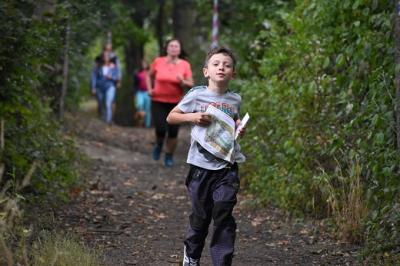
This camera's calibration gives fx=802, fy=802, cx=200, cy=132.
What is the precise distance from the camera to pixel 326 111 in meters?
7.69

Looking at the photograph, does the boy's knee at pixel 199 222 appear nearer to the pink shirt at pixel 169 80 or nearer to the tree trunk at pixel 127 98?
the pink shirt at pixel 169 80

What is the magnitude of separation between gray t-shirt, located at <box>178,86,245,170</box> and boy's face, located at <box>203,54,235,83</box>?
12 cm

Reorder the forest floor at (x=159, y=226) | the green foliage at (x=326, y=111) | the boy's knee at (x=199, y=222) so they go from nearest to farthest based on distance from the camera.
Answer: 1. the boy's knee at (x=199, y=222)
2. the green foliage at (x=326, y=111)
3. the forest floor at (x=159, y=226)

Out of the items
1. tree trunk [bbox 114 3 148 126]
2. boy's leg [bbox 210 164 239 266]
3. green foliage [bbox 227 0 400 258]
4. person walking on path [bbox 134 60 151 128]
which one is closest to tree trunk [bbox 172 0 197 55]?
person walking on path [bbox 134 60 151 128]

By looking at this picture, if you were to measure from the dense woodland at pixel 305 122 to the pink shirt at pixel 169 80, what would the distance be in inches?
47.0

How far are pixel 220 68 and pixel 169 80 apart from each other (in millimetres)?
6110

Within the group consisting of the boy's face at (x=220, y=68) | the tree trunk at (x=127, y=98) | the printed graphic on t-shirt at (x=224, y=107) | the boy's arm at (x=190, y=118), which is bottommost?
the tree trunk at (x=127, y=98)

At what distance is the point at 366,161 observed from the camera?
240 inches

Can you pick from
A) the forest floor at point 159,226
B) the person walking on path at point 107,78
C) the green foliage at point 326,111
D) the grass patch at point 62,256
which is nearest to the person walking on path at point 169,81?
the forest floor at point 159,226

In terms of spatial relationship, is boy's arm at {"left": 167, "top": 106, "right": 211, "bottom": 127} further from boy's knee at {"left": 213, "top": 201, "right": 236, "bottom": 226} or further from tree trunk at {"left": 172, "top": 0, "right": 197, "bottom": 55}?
tree trunk at {"left": 172, "top": 0, "right": 197, "bottom": 55}

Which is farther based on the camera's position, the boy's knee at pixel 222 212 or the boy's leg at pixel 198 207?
the boy's leg at pixel 198 207

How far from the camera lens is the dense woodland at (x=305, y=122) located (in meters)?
5.81

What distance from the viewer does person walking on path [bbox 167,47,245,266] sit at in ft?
17.6

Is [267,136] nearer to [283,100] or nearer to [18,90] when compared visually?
[283,100]
